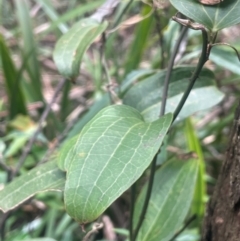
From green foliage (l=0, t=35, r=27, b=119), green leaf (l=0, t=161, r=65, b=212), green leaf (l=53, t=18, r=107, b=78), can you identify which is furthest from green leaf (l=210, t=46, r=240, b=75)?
green foliage (l=0, t=35, r=27, b=119)

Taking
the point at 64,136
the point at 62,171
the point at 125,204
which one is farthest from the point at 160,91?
the point at 125,204

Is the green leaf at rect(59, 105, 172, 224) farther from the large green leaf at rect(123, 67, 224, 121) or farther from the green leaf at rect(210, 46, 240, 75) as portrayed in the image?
the green leaf at rect(210, 46, 240, 75)

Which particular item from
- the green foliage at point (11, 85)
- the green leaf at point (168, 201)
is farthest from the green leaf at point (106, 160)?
the green foliage at point (11, 85)

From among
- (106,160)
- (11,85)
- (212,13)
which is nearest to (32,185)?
(106,160)

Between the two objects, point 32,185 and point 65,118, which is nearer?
point 32,185

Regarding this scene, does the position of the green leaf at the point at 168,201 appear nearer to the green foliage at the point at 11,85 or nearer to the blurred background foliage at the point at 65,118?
the blurred background foliage at the point at 65,118

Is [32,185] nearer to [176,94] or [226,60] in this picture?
[176,94]

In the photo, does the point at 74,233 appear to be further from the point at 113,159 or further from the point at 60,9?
the point at 60,9
